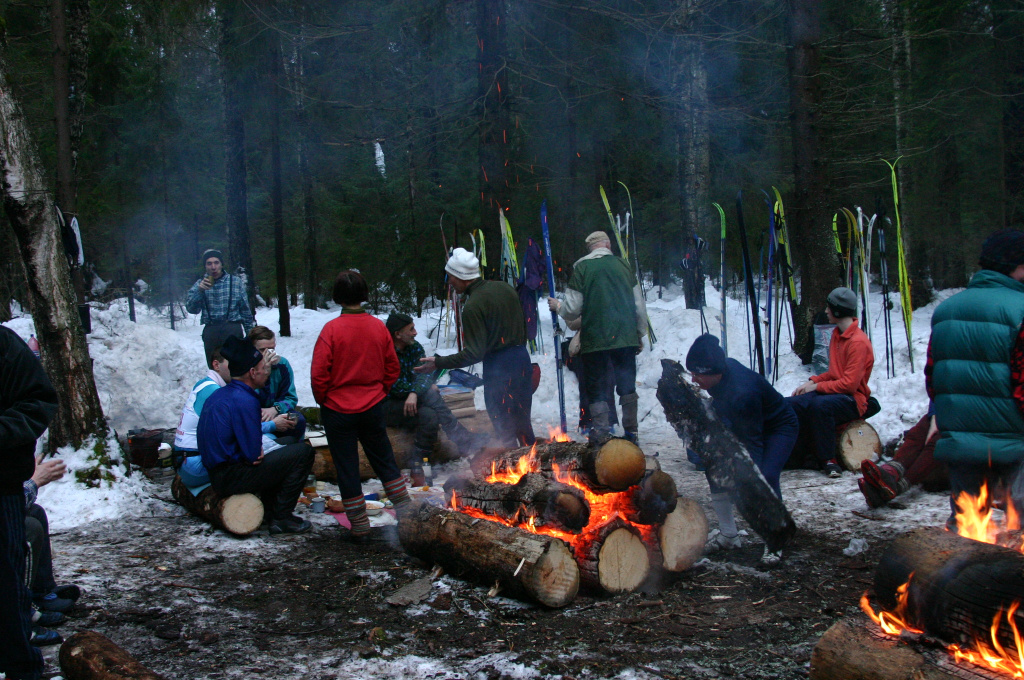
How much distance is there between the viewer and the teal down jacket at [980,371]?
11.7ft

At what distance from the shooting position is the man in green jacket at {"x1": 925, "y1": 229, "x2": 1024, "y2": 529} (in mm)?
3570

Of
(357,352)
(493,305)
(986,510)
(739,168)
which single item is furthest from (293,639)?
(739,168)

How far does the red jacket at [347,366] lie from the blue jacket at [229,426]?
533 mm

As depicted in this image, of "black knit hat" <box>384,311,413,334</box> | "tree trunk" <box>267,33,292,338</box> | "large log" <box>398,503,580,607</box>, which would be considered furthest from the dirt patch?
"tree trunk" <box>267,33,292,338</box>

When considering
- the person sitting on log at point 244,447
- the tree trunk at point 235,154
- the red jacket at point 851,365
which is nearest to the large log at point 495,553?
the person sitting on log at point 244,447

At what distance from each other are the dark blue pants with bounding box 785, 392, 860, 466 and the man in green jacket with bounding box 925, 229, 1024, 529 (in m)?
2.64

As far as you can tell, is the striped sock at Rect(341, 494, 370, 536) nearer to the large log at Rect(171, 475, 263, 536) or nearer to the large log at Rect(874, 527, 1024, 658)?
the large log at Rect(171, 475, 263, 536)

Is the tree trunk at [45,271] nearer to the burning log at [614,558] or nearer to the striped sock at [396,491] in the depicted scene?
the striped sock at [396,491]

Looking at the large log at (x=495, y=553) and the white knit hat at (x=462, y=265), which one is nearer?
the large log at (x=495, y=553)

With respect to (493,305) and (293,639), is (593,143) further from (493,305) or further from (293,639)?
(293,639)

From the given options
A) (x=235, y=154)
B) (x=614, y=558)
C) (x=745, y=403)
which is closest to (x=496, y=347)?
(x=745, y=403)

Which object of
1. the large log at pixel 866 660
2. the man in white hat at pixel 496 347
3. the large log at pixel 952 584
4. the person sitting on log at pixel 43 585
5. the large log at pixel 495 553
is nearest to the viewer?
the large log at pixel 866 660

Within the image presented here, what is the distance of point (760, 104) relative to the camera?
33.5ft

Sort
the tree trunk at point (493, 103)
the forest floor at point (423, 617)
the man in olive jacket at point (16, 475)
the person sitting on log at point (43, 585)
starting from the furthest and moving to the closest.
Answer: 1. the tree trunk at point (493, 103)
2. the person sitting on log at point (43, 585)
3. the forest floor at point (423, 617)
4. the man in olive jacket at point (16, 475)
